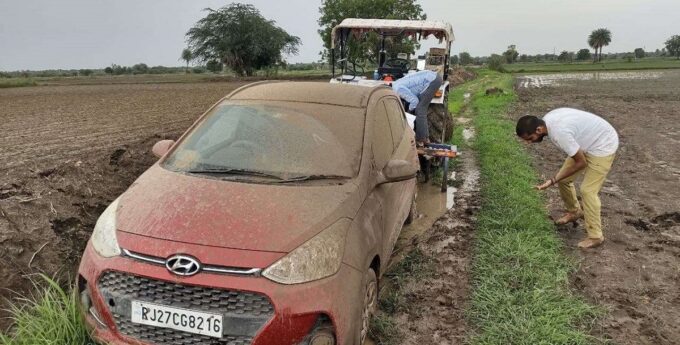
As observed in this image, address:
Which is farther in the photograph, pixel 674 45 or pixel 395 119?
pixel 674 45

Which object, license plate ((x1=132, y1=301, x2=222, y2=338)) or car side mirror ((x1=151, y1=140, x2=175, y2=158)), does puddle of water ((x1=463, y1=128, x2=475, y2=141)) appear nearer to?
car side mirror ((x1=151, y1=140, x2=175, y2=158))

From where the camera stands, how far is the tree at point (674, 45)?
11157cm

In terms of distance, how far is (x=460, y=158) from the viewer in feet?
33.4

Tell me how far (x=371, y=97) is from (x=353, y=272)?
1.84 m

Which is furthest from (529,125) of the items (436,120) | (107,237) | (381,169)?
(436,120)

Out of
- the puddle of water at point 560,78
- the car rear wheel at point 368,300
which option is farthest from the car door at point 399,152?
the puddle of water at point 560,78

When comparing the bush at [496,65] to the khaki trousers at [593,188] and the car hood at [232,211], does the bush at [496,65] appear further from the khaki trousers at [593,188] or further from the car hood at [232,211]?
the car hood at [232,211]

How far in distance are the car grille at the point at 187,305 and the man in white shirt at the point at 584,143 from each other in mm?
3467

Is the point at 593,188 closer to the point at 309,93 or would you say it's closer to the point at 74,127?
the point at 309,93

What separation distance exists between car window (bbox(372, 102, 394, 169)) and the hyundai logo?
1.61 meters

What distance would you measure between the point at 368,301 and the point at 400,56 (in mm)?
7663

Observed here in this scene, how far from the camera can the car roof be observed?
4215 mm

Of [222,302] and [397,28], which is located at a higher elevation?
[397,28]

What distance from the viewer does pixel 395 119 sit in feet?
16.6
